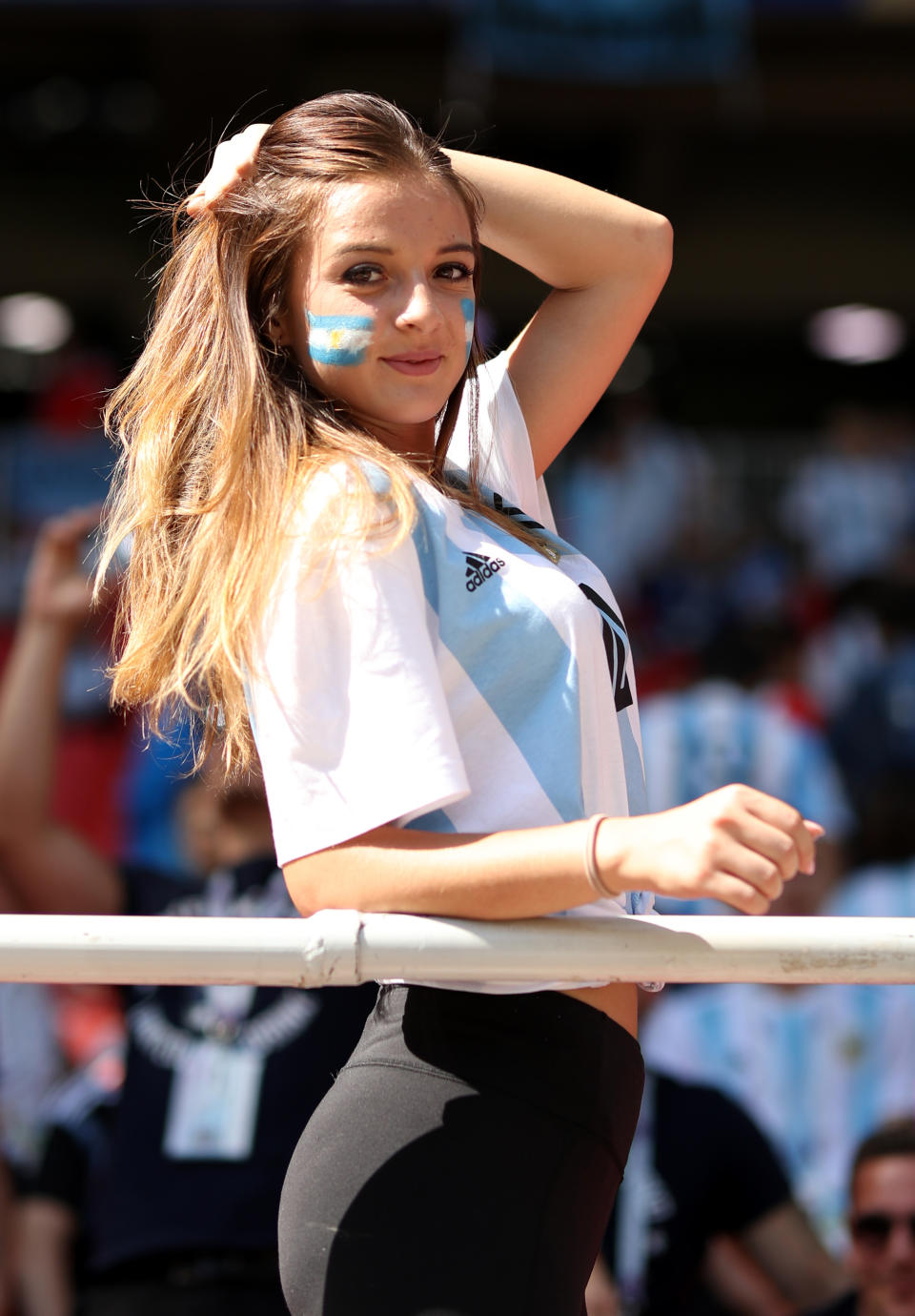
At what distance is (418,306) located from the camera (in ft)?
4.98

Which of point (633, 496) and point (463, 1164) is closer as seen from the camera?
point (463, 1164)

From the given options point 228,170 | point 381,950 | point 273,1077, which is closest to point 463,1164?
point 381,950

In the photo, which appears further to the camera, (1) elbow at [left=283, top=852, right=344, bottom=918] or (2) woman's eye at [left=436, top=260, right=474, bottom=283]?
(2) woman's eye at [left=436, top=260, right=474, bottom=283]

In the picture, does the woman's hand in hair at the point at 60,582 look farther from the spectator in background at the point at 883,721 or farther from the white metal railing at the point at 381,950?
the spectator in background at the point at 883,721

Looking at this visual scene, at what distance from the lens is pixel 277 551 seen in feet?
4.55

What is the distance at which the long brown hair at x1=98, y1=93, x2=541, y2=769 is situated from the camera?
1.42 meters

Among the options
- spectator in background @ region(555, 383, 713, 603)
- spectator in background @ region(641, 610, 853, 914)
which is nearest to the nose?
spectator in background @ region(641, 610, 853, 914)

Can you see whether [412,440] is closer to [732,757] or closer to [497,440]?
[497,440]

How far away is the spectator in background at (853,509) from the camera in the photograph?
8930 mm

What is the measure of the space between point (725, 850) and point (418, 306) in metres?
0.61

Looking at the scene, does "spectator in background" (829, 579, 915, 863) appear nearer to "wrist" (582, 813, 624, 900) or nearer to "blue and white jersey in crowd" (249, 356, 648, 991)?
"blue and white jersey in crowd" (249, 356, 648, 991)

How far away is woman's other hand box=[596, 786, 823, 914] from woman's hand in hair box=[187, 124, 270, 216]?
790 mm

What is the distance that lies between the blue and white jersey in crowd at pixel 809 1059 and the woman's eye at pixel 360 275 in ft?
7.91

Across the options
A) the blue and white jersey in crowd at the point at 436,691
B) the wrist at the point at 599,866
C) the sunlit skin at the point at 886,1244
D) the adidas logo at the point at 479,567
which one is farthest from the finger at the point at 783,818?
the sunlit skin at the point at 886,1244
